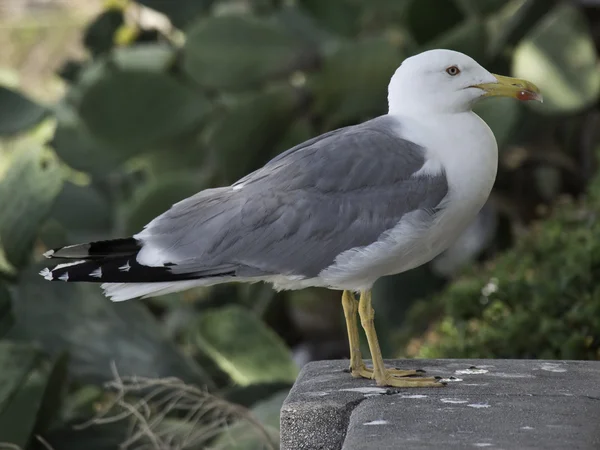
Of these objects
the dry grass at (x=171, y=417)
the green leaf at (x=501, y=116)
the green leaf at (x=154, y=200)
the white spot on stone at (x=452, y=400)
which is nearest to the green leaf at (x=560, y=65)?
the green leaf at (x=501, y=116)

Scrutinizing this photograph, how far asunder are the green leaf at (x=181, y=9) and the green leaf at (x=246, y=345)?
86.5 inches

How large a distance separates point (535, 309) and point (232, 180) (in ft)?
6.71

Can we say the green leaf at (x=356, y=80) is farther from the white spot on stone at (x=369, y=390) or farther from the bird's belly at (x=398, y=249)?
the white spot on stone at (x=369, y=390)

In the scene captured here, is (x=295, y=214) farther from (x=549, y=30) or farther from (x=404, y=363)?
(x=549, y=30)

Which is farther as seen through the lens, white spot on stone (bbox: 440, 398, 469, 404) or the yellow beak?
the yellow beak

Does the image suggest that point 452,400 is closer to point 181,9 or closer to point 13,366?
point 13,366

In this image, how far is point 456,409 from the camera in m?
2.39

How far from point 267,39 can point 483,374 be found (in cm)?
273

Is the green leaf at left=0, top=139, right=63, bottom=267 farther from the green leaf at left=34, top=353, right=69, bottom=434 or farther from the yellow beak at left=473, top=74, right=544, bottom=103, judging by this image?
the yellow beak at left=473, top=74, right=544, bottom=103

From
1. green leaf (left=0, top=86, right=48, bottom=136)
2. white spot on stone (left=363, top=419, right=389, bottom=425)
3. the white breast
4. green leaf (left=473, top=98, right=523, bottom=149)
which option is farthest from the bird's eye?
green leaf (left=0, top=86, right=48, bottom=136)

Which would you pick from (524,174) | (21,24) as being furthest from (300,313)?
(21,24)

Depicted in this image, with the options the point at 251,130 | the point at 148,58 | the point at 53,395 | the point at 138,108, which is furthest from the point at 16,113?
the point at 53,395

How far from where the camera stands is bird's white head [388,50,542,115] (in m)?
2.81

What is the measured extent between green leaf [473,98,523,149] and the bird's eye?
1.76 m
